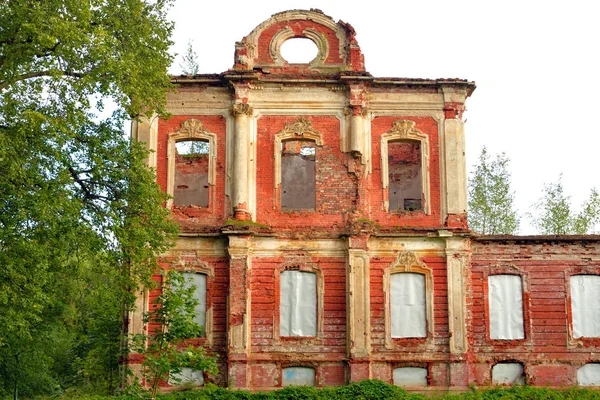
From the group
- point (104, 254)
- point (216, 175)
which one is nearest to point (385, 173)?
point (216, 175)

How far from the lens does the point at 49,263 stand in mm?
15820

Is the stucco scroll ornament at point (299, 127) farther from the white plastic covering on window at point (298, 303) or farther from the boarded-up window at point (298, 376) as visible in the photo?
the boarded-up window at point (298, 376)

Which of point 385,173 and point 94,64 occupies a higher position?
point 94,64

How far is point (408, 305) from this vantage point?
20.5 meters

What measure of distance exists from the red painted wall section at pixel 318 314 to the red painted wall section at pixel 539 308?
141 inches

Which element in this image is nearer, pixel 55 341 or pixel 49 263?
pixel 49 263

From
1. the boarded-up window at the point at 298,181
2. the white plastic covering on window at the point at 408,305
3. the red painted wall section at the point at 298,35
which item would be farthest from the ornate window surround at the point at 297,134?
the white plastic covering on window at the point at 408,305

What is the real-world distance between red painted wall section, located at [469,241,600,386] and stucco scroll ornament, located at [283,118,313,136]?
5.68m

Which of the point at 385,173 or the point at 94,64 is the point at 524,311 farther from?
the point at 94,64

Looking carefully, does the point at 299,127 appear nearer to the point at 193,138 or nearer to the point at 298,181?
the point at 193,138

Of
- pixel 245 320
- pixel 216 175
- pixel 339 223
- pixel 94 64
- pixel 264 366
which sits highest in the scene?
pixel 94 64

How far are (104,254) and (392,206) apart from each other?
29.5 ft

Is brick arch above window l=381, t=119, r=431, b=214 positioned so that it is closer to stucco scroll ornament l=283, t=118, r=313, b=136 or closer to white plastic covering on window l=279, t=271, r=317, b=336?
stucco scroll ornament l=283, t=118, r=313, b=136

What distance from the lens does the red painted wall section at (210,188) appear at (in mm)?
20562
